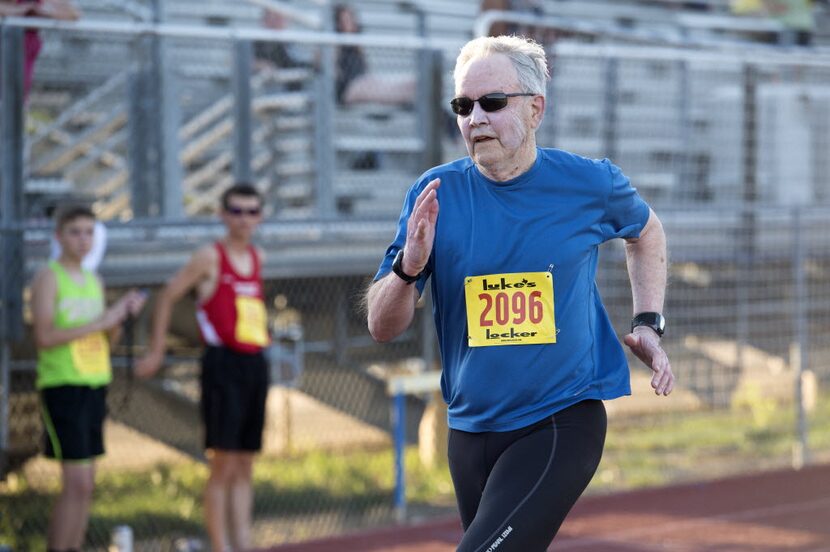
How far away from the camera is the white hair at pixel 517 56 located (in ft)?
13.6

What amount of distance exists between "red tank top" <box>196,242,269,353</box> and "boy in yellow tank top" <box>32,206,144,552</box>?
1.78 feet

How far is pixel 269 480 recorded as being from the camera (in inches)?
404

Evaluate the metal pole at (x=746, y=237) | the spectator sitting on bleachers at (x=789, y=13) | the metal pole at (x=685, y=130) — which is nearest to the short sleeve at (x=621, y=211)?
the metal pole at (x=685, y=130)

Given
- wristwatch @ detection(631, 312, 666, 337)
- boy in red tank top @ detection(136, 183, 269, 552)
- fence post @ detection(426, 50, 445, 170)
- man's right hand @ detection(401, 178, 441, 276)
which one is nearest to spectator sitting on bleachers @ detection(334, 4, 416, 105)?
fence post @ detection(426, 50, 445, 170)

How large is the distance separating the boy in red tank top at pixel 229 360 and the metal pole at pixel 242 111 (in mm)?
1009

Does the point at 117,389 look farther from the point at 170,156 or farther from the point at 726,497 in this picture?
the point at 726,497

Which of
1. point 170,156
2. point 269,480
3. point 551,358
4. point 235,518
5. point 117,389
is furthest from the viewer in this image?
point 269,480

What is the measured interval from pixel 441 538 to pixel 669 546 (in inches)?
55.5

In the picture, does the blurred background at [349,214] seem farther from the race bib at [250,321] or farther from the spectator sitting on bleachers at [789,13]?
the spectator sitting on bleachers at [789,13]

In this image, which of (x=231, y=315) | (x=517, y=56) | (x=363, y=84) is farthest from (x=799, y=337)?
(x=517, y=56)

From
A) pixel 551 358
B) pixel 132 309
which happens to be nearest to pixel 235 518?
pixel 132 309

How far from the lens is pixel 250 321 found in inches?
313

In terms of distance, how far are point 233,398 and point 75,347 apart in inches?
36.7

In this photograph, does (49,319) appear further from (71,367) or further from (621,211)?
(621,211)
